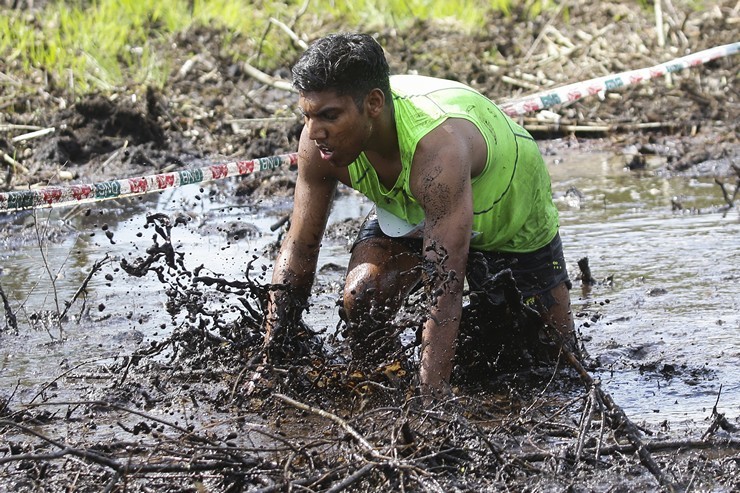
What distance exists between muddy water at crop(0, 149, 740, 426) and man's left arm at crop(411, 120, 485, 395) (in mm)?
897

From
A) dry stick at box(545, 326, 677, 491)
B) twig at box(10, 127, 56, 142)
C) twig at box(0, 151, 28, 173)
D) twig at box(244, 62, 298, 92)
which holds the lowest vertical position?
twig at box(0, 151, 28, 173)

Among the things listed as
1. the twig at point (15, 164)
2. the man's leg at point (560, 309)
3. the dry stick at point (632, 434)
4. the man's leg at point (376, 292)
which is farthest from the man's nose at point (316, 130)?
the twig at point (15, 164)

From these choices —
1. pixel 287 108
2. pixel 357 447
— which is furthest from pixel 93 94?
pixel 357 447

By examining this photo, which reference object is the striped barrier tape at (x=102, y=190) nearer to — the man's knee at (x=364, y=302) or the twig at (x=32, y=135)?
the man's knee at (x=364, y=302)

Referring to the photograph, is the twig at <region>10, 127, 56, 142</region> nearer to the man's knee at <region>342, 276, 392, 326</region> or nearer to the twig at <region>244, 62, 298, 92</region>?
the twig at <region>244, 62, 298, 92</region>

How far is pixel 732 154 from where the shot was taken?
365 inches

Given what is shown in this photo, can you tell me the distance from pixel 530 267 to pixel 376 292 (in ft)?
2.55

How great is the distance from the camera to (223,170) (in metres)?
7.37

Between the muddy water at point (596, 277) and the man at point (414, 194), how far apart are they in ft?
1.90

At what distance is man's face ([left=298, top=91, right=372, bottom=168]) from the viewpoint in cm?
401

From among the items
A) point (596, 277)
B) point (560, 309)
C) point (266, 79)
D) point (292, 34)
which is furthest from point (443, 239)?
point (292, 34)

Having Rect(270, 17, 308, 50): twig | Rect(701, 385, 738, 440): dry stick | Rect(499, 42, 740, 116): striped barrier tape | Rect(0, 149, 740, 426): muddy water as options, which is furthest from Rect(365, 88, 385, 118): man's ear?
Rect(270, 17, 308, 50): twig

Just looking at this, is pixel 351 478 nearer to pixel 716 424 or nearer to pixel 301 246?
pixel 716 424

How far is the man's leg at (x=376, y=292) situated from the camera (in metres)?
4.58
